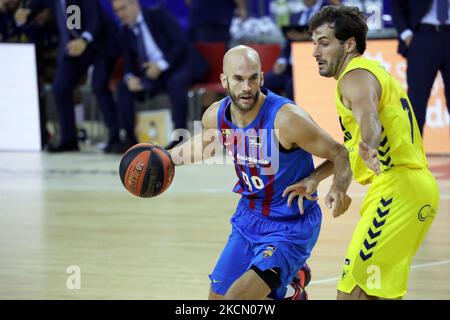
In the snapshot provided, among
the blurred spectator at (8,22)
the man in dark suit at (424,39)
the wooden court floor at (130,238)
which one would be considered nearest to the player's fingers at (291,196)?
the wooden court floor at (130,238)

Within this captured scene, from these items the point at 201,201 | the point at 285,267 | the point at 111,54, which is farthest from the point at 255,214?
the point at 111,54

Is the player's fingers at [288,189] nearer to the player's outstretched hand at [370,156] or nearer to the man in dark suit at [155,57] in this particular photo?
the player's outstretched hand at [370,156]

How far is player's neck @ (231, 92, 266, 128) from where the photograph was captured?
5285 millimetres

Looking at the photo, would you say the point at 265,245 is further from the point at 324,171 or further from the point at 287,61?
the point at 287,61

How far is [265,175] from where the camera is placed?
5328 millimetres

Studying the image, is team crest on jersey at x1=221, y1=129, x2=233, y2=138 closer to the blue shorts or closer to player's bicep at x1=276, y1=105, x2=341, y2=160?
player's bicep at x1=276, y1=105, x2=341, y2=160

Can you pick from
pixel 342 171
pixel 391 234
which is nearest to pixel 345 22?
pixel 342 171

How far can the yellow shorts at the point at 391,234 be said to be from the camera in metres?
4.94

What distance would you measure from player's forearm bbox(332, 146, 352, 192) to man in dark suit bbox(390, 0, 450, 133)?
17.6 ft

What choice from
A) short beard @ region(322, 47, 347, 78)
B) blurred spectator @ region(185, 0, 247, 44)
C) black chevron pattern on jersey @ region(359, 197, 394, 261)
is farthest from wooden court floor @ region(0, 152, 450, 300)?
blurred spectator @ region(185, 0, 247, 44)

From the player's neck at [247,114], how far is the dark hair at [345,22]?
476 mm

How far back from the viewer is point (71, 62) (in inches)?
544

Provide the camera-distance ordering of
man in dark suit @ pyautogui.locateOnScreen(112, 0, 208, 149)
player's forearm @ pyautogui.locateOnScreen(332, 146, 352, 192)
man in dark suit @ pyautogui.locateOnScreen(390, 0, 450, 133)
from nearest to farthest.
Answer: player's forearm @ pyautogui.locateOnScreen(332, 146, 352, 192) < man in dark suit @ pyautogui.locateOnScreen(390, 0, 450, 133) < man in dark suit @ pyautogui.locateOnScreen(112, 0, 208, 149)

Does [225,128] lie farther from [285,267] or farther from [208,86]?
[208,86]
